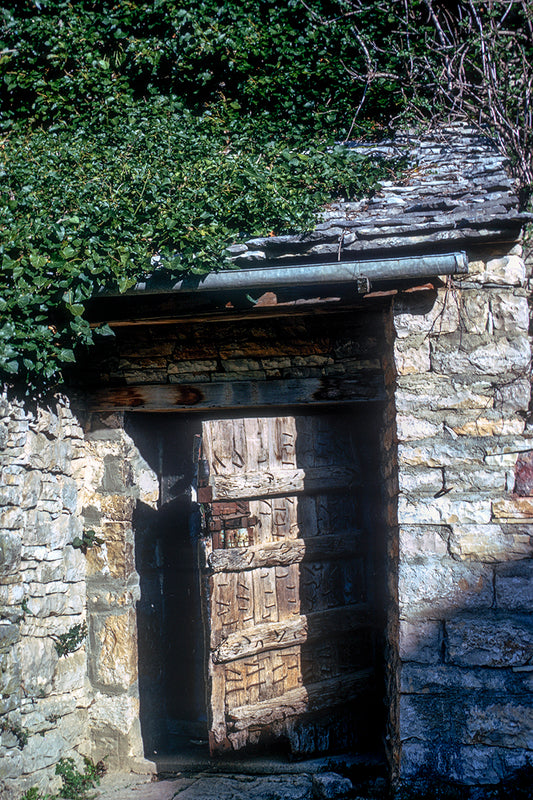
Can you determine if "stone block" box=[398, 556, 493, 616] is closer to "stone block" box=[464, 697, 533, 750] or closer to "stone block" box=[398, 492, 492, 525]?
"stone block" box=[398, 492, 492, 525]

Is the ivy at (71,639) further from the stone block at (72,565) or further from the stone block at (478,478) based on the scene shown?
the stone block at (478,478)

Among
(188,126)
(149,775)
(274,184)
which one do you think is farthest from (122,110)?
(149,775)

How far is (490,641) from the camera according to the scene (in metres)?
2.85

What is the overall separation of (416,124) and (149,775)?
461 centimetres

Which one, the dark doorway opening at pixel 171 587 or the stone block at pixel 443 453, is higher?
the stone block at pixel 443 453

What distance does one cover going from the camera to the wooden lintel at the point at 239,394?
3.43m

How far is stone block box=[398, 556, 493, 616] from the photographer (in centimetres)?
290

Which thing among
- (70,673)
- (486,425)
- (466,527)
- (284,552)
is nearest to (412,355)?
(486,425)

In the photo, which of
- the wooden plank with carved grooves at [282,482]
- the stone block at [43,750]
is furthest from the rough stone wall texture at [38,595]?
the wooden plank with carved grooves at [282,482]

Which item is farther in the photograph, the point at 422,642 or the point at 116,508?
the point at 116,508

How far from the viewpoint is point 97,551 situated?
3.66 meters

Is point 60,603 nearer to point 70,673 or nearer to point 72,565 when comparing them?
point 72,565

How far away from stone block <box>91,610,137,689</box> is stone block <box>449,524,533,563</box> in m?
2.00

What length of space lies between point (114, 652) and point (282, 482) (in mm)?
1445
